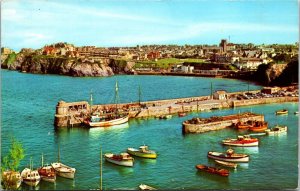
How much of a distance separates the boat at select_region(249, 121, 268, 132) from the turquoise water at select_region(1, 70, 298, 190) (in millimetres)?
152

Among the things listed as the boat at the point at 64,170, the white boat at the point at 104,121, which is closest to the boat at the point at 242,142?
the white boat at the point at 104,121

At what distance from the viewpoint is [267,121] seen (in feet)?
26.5

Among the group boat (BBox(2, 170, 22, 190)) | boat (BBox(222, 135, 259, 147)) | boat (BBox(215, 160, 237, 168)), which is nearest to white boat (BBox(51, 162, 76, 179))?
boat (BBox(2, 170, 22, 190))

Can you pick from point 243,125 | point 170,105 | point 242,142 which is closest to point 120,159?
point 242,142

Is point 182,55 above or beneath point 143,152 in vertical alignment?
above

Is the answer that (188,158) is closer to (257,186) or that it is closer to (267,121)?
(257,186)

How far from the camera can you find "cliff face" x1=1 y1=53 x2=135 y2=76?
28.3ft

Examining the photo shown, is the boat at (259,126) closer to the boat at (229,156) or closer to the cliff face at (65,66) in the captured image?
the boat at (229,156)

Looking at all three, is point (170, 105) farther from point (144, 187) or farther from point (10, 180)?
point (10, 180)

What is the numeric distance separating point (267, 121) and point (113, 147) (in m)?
2.92

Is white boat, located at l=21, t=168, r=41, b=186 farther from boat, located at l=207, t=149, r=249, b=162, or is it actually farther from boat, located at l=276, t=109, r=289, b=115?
boat, located at l=276, t=109, r=289, b=115

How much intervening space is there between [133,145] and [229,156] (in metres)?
1.20

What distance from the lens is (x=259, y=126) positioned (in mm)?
7691

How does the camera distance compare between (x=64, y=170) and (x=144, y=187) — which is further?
(x=64, y=170)
